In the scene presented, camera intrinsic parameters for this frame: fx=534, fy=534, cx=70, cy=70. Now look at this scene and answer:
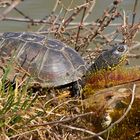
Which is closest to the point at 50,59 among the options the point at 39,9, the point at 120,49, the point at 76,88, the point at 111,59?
the point at 76,88

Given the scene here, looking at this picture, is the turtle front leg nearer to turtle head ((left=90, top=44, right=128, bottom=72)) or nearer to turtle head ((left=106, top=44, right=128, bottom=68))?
turtle head ((left=90, top=44, right=128, bottom=72))

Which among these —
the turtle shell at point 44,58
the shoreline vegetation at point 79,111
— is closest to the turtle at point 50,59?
the turtle shell at point 44,58

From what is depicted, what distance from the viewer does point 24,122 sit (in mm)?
3404

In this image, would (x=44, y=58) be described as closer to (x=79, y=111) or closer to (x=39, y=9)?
(x=79, y=111)

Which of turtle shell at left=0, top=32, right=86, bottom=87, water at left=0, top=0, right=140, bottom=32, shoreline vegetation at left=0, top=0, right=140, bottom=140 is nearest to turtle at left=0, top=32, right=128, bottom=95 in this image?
turtle shell at left=0, top=32, right=86, bottom=87

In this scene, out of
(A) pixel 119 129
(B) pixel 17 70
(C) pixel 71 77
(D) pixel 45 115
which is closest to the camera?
(A) pixel 119 129

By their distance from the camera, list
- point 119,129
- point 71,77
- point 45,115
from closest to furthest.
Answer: point 119,129, point 45,115, point 71,77

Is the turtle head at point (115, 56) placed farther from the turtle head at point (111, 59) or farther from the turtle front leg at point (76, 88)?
the turtle front leg at point (76, 88)

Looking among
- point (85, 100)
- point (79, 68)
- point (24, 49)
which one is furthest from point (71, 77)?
point (85, 100)

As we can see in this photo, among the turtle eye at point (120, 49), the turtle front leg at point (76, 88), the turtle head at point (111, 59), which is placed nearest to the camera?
the turtle front leg at point (76, 88)

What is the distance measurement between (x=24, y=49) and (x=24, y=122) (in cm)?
136

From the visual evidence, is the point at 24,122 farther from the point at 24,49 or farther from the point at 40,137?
the point at 24,49

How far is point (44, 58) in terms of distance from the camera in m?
4.61

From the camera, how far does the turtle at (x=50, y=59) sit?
448 centimetres
